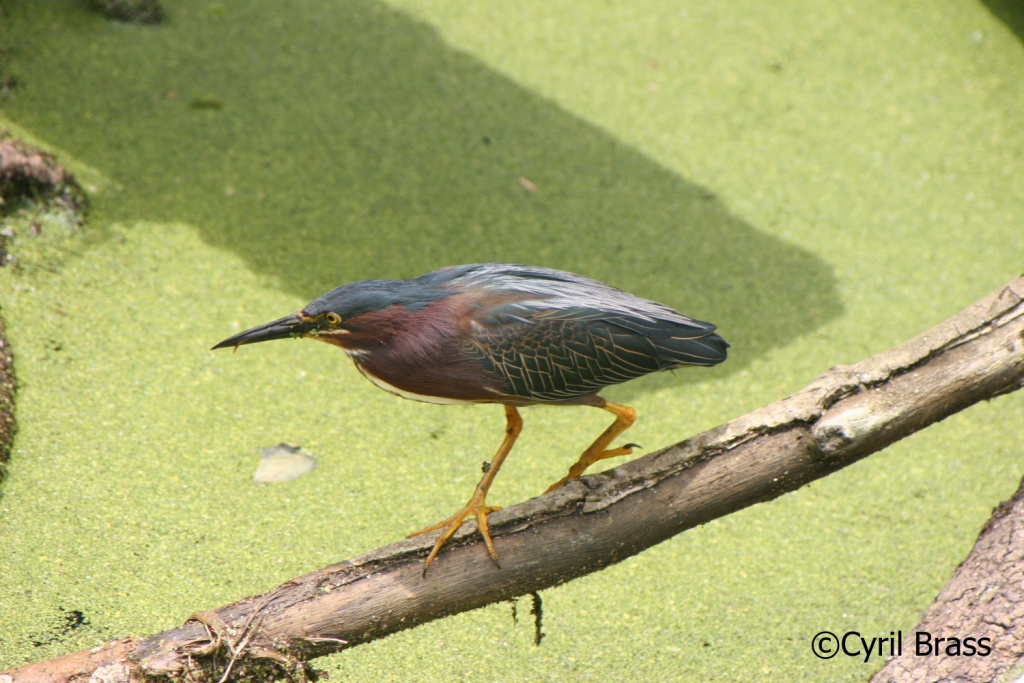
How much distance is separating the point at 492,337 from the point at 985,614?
899 millimetres

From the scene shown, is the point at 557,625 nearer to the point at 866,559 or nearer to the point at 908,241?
the point at 866,559

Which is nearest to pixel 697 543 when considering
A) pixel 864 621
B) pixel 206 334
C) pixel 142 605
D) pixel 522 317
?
pixel 864 621

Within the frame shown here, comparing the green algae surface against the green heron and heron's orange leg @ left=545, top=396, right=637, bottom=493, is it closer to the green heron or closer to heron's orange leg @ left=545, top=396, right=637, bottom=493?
heron's orange leg @ left=545, top=396, right=637, bottom=493

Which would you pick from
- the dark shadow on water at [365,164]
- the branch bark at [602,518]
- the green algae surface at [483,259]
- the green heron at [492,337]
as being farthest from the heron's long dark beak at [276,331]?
the dark shadow on water at [365,164]

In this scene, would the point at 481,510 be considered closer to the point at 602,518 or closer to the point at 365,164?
the point at 602,518

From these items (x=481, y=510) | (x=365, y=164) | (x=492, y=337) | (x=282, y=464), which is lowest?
(x=282, y=464)

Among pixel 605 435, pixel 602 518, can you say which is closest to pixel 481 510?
pixel 602 518

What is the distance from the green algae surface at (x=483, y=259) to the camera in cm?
193

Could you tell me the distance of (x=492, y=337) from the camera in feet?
4.84

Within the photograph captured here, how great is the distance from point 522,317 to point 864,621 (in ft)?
3.61

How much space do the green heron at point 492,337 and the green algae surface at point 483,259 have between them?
630 millimetres

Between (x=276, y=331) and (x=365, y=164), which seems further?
(x=365, y=164)

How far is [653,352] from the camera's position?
1.57m

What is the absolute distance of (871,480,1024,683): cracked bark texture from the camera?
1.39m
